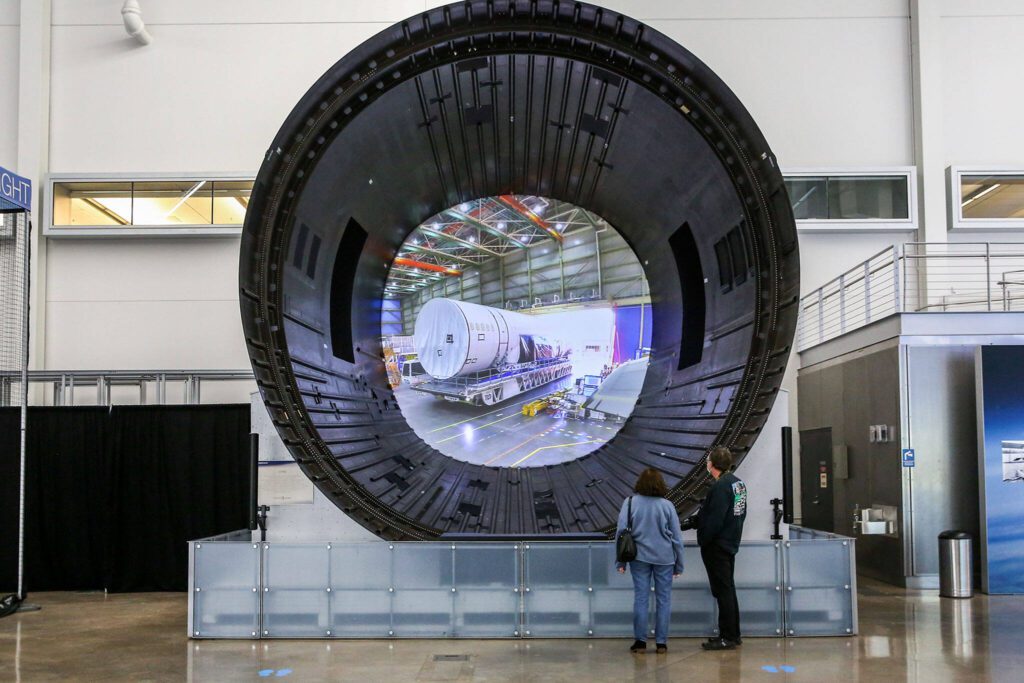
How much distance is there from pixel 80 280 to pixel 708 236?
8.24 meters

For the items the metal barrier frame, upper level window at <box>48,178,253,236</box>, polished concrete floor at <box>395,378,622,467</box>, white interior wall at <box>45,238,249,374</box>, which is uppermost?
upper level window at <box>48,178,253,236</box>

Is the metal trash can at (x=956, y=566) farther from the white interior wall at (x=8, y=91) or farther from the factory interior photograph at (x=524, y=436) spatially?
the white interior wall at (x=8, y=91)

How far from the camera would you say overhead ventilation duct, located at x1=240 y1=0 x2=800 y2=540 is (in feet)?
16.8

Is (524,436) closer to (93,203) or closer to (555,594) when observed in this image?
(555,594)

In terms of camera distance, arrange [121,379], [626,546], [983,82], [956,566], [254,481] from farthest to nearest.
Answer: [983,82] → [121,379] → [956,566] → [254,481] → [626,546]

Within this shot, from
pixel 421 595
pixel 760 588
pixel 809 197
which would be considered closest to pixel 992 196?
pixel 809 197

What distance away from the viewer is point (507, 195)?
21.0ft

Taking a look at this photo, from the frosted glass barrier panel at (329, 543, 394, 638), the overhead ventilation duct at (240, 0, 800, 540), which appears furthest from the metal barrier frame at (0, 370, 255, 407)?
the frosted glass barrier panel at (329, 543, 394, 638)

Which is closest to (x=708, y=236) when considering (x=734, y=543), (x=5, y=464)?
(x=734, y=543)

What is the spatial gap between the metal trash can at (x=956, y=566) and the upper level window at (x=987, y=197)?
4632 millimetres

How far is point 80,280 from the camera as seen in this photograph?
11.1 meters

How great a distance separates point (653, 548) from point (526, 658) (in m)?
0.90

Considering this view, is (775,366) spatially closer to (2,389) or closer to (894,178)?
(894,178)

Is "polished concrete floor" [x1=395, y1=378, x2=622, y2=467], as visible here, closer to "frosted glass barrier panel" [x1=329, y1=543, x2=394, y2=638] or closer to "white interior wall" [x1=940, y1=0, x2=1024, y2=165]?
"frosted glass barrier panel" [x1=329, y1=543, x2=394, y2=638]
